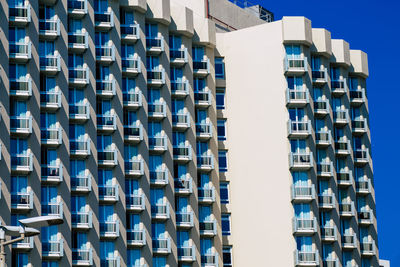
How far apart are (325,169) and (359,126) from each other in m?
7.50

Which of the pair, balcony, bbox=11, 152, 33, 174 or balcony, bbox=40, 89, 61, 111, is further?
balcony, bbox=40, 89, 61, 111

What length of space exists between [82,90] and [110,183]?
766 centimetres

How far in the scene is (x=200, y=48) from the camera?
99.1m

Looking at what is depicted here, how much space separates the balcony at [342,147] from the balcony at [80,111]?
1002 inches

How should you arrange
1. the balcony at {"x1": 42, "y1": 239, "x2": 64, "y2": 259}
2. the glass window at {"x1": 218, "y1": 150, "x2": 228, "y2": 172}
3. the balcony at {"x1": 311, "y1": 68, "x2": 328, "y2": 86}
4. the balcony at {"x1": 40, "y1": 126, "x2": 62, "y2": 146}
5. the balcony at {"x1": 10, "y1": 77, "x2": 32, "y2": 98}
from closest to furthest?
1. the balcony at {"x1": 42, "y1": 239, "x2": 64, "y2": 259}
2. the balcony at {"x1": 10, "y1": 77, "x2": 32, "y2": 98}
3. the balcony at {"x1": 40, "y1": 126, "x2": 62, "y2": 146}
4. the glass window at {"x1": 218, "y1": 150, "x2": 228, "y2": 172}
5. the balcony at {"x1": 311, "y1": 68, "x2": 328, "y2": 86}

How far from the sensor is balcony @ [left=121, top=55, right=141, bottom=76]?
92.0 m

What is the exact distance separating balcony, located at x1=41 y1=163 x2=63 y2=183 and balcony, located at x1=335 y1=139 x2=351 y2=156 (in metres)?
28.2

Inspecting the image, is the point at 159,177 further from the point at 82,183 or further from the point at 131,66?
the point at 131,66

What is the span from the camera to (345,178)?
102m

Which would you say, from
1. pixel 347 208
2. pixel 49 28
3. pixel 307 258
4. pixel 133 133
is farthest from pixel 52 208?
pixel 347 208

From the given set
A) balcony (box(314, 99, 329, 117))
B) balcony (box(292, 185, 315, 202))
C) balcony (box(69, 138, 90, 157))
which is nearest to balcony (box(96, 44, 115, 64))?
balcony (box(69, 138, 90, 157))

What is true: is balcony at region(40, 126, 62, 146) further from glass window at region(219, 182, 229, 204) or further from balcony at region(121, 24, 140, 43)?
glass window at region(219, 182, 229, 204)

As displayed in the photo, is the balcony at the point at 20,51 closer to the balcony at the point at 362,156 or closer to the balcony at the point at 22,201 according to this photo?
the balcony at the point at 22,201

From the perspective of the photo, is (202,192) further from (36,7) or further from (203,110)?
(36,7)
